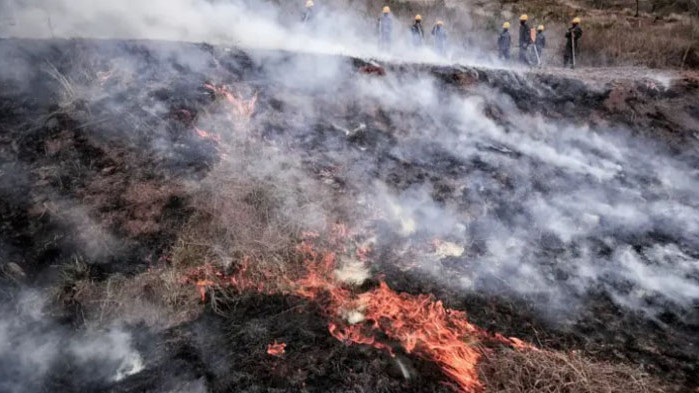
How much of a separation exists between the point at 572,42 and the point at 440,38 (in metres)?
3.93

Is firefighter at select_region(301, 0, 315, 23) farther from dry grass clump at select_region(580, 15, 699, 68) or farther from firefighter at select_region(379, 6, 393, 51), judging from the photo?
dry grass clump at select_region(580, 15, 699, 68)

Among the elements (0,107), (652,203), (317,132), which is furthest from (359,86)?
(0,107)

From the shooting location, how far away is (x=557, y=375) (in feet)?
13.9

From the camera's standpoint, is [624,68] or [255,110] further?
[624,68]

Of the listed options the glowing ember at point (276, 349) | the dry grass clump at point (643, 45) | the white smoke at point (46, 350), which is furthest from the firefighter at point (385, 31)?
the white smoke at point (46, 350)

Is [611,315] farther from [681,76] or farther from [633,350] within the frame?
[681,76]

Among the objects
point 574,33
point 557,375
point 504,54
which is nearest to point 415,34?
point 504,54

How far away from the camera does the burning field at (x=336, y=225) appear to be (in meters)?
5.00

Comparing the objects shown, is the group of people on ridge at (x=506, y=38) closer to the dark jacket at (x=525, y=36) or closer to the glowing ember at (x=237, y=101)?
the dark jacket at (x=525, y=36)

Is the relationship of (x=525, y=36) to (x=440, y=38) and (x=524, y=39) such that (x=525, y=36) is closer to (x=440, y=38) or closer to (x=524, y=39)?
(x=524, y=39)

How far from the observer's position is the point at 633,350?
16.7ft

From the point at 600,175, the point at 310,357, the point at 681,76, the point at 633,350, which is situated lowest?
the point at 633,350

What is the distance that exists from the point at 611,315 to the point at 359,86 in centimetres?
653

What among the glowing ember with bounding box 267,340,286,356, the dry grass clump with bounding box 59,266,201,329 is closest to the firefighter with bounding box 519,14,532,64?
the glowing ember with bounding box 267,340,286,356
